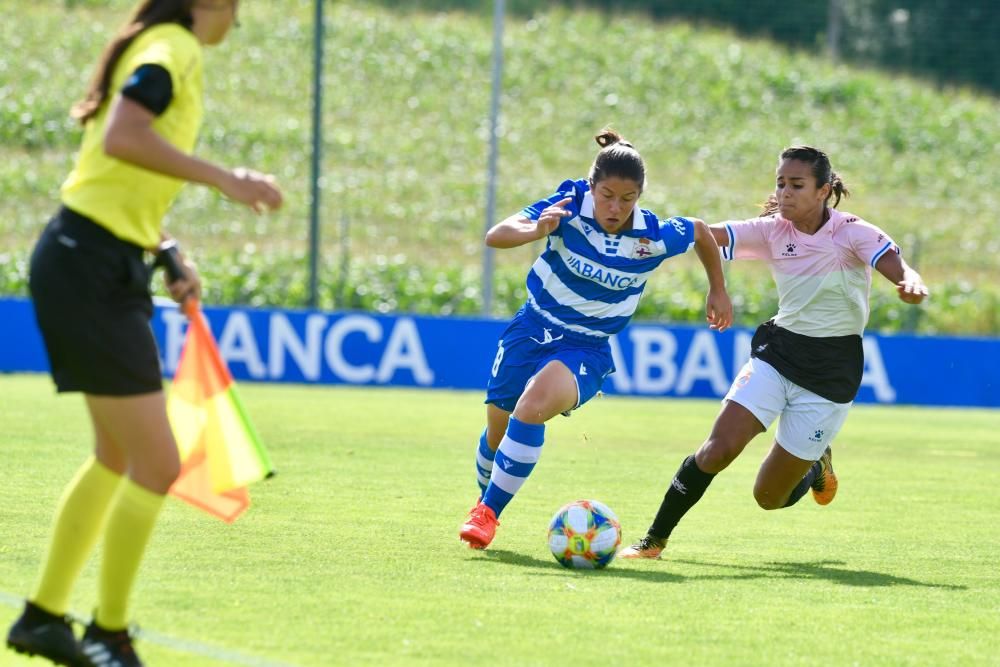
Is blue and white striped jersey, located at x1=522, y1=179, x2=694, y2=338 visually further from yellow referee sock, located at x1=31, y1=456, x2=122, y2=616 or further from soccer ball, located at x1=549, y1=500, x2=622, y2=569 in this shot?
yellow referee sock, located at x1=31, y1=456, x2=122, y2=616

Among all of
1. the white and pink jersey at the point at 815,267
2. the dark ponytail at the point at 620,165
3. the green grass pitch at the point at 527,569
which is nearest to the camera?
the green grass pitch at the point at 527,569

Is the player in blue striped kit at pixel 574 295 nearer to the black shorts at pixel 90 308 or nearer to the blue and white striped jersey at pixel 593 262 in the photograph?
the blue and white striped jersey at pixel 593 262

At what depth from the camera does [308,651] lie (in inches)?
198

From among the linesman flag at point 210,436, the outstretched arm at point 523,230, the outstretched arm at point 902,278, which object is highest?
the outstretched arm at point 523,230

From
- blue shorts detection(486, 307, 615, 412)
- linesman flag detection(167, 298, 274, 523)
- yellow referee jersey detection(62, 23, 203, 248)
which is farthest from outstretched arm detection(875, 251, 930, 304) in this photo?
yellow referee jersey detection(62, 23, 203, 248)

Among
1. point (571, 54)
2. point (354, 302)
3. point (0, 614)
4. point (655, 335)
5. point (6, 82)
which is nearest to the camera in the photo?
point (0, 614)

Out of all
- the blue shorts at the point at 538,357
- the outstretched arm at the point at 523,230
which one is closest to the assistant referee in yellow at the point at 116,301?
the outstretched arm at the point at 523,230

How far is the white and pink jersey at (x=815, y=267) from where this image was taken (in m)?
8.01

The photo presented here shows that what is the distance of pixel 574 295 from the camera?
783 cm

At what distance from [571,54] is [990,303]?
17.6 m

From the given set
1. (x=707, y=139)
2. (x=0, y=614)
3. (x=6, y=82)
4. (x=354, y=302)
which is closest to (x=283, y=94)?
(x=6, y=82)

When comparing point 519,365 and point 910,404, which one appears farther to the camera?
point 910,404

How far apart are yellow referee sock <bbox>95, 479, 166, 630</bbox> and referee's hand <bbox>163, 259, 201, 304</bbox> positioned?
0.67 metres

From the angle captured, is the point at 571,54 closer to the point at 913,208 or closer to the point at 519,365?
the point at 913,208
